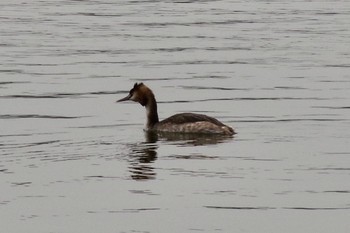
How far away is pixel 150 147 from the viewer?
22.8 metres

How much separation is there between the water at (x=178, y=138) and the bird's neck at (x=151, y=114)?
38 cm

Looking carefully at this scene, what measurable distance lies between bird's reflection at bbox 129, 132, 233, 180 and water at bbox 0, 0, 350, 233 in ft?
0.11

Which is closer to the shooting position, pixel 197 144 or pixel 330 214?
pixel 330 214

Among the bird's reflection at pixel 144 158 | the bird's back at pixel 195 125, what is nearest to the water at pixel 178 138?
the bird's reflection at pixel 144 158

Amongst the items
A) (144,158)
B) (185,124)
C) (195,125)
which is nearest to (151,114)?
(185,124)

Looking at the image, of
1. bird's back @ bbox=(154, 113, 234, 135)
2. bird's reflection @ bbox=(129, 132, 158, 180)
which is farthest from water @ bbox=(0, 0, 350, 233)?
bird's back @ bbox=(154, 113, 234, 135)

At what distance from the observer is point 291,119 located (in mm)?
25812

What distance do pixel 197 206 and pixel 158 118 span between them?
28.8 feet

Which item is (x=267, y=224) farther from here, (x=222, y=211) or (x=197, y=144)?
(x=197, y=144)

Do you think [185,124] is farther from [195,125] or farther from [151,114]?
[151,114]

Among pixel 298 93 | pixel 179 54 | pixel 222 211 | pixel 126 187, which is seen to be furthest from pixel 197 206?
pixel 179 54

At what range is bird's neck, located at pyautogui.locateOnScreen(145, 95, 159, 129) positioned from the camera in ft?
82.1

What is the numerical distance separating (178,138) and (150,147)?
4.08 ft

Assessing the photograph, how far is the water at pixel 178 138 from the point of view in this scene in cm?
1705
